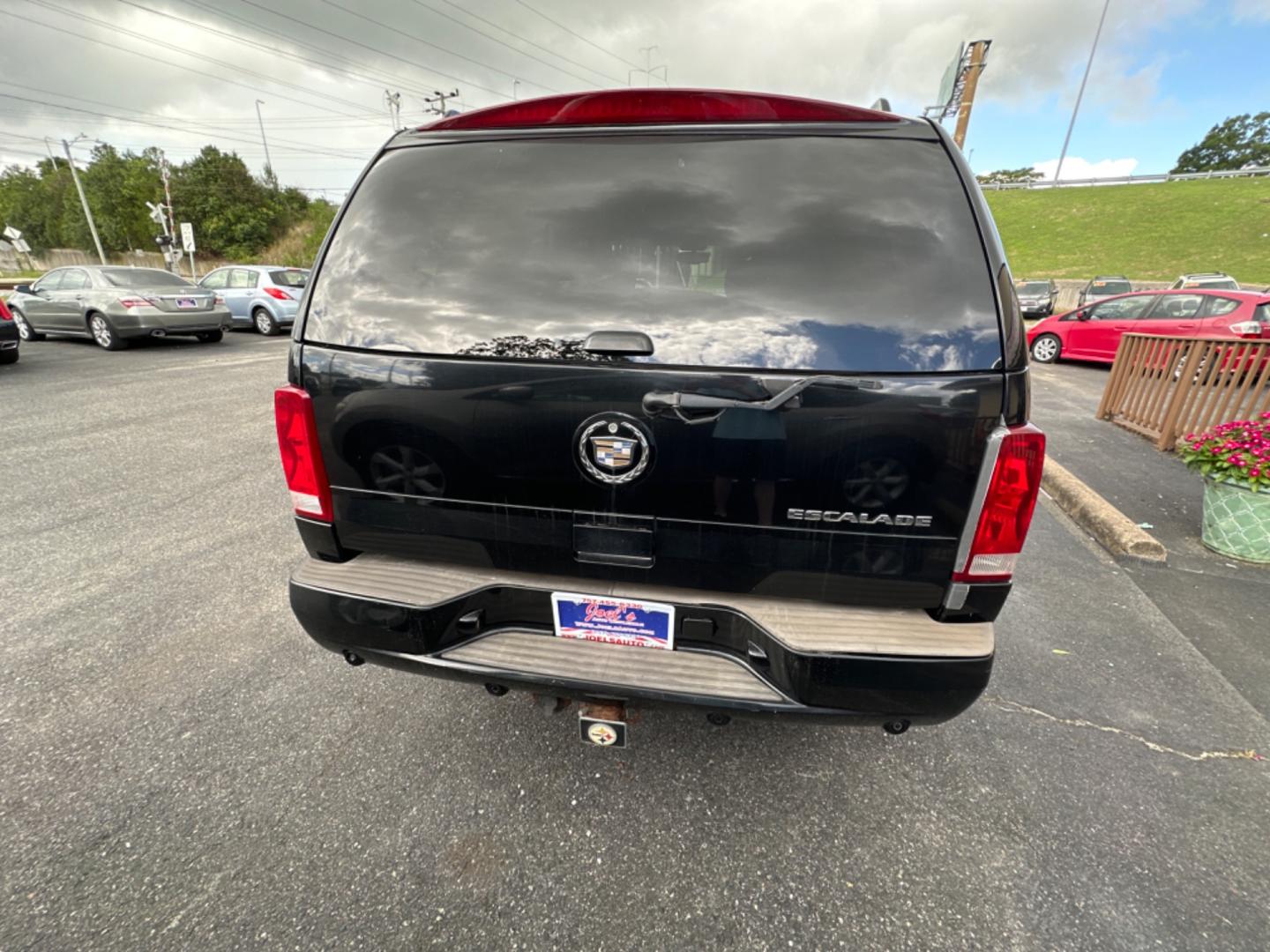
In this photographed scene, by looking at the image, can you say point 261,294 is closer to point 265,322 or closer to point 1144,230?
point 265,322

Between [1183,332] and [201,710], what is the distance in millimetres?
13307

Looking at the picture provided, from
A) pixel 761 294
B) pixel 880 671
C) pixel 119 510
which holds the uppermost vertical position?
pixel 761 294

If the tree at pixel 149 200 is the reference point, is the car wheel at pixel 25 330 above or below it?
below

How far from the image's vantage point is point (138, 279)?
1073cm

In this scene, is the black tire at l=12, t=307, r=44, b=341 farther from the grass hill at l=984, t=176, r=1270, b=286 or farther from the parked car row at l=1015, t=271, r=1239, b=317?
the grass hill at l=984, t=176, r=1270, b=286

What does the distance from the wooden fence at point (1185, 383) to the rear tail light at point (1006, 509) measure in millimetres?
5286

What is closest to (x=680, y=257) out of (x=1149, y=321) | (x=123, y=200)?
(x=1149, y=321)

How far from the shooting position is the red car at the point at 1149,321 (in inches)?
348

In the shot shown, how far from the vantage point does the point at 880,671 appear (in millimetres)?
1438

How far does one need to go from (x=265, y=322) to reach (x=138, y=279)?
3366 mm

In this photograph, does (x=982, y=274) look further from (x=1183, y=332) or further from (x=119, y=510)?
(x=1183, y=332)

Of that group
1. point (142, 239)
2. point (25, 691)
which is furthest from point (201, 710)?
point (142, 239)

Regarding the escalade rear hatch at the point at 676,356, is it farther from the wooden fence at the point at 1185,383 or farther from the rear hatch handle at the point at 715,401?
the wooden fence at the point at 1185,383

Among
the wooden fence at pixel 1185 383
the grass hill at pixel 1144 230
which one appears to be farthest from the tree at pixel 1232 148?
the wooden fence at pixel 1185 383
